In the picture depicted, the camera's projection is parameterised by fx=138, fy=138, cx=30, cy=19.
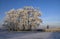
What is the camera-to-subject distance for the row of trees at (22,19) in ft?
7.82

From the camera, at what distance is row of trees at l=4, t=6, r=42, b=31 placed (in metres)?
2.38

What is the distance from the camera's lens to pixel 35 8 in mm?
2387

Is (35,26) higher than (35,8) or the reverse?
the reverse

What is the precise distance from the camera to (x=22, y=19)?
2402 mm

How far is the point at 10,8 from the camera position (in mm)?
2418

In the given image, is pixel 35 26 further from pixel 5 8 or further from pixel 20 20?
pixel 5 8

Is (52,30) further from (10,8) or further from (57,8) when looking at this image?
(10,8)

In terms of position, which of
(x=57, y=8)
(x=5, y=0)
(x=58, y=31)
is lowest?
(x=58, y=31)

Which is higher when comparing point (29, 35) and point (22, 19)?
point (22, 19)

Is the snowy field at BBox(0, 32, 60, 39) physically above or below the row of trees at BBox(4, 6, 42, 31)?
below

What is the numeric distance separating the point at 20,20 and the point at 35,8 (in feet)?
1.10

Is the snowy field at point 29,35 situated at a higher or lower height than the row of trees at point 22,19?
lower

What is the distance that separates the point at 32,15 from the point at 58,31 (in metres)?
0.52

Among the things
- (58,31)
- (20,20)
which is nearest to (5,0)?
(20,20)
